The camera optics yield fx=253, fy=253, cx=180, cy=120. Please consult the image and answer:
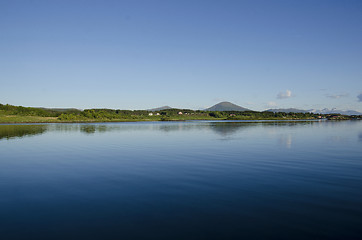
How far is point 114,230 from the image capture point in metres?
9.18

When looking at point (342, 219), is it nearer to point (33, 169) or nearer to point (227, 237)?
point (227, 237)

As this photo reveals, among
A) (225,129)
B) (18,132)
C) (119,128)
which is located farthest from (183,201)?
(119,128)

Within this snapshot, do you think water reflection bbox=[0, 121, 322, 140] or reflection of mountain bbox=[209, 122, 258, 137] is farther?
water reflection bbox=[0, 121, 322, 140]

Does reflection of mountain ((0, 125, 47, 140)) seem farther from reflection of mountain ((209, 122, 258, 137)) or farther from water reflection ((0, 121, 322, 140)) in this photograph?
reflection of mountain ((209, 122, 258, 137))

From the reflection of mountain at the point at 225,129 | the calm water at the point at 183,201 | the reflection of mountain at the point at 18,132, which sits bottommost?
the calm water at the point at 183,201

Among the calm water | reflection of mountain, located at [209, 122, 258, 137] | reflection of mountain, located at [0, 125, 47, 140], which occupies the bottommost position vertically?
the calm water

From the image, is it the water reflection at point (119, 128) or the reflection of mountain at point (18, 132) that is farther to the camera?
the water reflection at point (119, 128)

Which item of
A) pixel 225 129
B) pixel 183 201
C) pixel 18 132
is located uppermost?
pixel 225 129

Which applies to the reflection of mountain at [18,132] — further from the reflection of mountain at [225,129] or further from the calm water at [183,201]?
the reflection of mountain at [225,129]

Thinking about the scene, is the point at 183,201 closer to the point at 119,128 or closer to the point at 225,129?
the point at 225,129

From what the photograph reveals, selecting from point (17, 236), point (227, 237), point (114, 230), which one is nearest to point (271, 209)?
point (227, 237)

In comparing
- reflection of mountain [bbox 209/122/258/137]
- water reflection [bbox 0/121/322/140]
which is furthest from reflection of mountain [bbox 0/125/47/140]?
reflection of mountain [bbox 209/122/258/137]

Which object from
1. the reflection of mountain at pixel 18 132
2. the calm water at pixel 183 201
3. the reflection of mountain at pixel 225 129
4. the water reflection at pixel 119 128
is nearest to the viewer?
the calm water at pixel 183 201

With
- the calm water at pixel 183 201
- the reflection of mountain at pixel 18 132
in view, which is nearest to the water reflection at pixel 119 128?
the reflection of mountain at pixel 18 132
